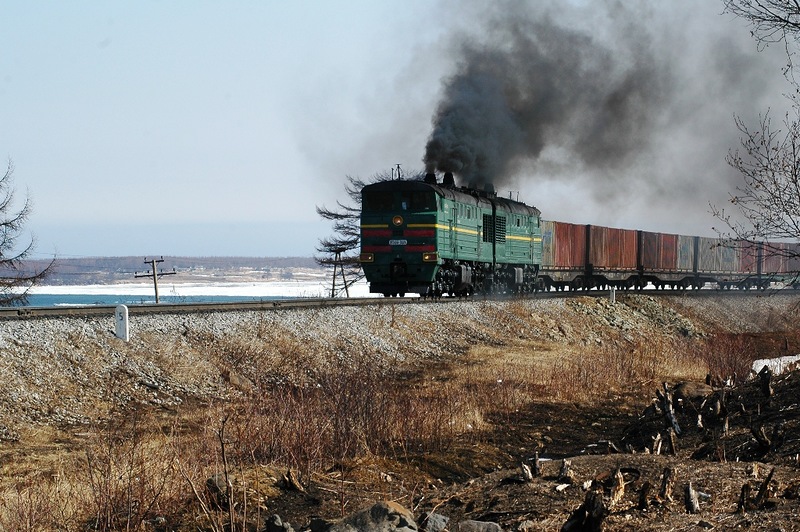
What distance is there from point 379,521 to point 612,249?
42.0 m

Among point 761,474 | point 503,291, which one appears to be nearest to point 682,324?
point 503,291

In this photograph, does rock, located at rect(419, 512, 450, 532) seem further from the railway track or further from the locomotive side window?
the locomotive side window

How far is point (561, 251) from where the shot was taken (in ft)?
140

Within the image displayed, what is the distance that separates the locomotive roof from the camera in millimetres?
27906

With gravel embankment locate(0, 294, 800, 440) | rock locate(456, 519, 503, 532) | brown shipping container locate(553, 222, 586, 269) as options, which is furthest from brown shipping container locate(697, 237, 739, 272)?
rock locate(456, 519, 503, 532)

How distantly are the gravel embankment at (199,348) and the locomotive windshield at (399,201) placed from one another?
293cm

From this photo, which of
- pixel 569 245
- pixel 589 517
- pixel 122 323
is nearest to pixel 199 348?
pixel 122 323

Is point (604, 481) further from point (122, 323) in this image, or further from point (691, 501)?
point (122, 323)

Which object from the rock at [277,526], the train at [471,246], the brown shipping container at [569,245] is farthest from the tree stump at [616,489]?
the brown shipping container at [569,245]

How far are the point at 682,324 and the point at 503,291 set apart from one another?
11.1 metres

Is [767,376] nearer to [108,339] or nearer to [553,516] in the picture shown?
[553,516]

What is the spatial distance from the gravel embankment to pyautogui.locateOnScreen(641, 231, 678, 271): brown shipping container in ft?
68.2

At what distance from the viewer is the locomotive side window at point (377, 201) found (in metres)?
28.4

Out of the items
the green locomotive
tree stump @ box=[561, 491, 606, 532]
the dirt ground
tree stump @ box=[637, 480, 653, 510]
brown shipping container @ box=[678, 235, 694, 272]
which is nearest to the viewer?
tree stump @ box=[561, 491, 606, 532]
